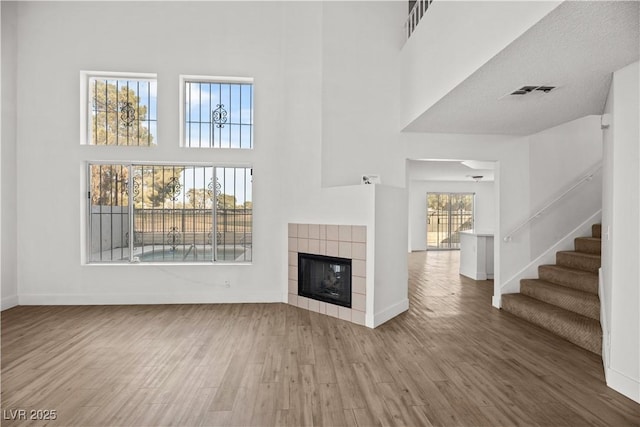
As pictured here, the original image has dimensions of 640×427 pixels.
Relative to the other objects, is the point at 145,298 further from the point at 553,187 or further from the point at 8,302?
the point at 553,187

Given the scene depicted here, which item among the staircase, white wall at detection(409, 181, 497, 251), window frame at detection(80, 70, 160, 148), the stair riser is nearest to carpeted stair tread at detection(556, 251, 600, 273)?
the staircase

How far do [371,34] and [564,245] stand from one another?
3868mm

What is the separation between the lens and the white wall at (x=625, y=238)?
224 cm

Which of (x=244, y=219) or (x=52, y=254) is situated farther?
(x=244, y=219)

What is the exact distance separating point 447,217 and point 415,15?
8.05 meters

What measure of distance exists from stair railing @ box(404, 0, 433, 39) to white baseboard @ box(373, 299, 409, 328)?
3.41m

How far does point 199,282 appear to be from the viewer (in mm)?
4477

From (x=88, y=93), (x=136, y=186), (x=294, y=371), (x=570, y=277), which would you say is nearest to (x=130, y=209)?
Answer: (x=136, y=186)

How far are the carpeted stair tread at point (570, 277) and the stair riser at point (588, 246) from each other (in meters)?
0.34

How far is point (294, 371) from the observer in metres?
2.55

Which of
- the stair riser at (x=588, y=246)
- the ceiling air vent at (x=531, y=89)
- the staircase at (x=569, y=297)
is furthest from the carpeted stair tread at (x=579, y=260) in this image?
the ceiling air vent at (x=531, y=89)

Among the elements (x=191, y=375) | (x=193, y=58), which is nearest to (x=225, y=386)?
(x=191, y=375)

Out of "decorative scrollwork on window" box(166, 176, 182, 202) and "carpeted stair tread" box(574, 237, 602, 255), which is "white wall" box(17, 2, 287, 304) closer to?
"decorative scrollwork on window" box(166, 176, 182, 202)

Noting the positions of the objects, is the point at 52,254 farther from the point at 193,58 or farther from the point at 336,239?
the point at 336,239
